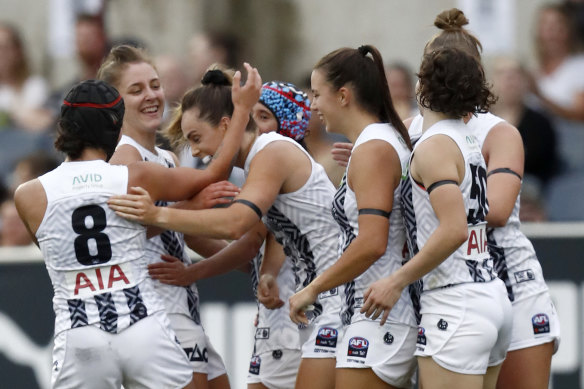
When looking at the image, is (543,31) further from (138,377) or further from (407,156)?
(138,377)

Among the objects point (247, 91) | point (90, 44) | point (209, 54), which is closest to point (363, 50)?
point (247, 91)

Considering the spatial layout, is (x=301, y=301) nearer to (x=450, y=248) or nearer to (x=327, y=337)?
(x=327, y=337)

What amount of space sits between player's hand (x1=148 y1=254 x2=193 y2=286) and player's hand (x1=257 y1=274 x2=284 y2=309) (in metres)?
0.37

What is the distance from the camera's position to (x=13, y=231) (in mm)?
8273

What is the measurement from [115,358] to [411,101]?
525cm

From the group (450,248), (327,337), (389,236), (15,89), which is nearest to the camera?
(450,248)

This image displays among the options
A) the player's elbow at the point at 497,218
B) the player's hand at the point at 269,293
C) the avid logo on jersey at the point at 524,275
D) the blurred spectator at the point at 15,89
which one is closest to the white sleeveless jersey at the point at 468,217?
the player's elbow at the point at 497,218

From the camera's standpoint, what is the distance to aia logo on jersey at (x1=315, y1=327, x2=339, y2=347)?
16.3 ft

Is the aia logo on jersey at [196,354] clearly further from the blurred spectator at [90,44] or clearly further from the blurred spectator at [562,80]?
the blurred spectator at [90,44]

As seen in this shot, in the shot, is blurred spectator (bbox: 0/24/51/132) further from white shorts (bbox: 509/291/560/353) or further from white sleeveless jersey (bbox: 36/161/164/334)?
white shorts (bbox: 509/291/560/353)

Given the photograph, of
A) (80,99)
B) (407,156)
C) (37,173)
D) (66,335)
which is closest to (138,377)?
(66,335)

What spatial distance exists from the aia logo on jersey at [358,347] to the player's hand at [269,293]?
0.84 m

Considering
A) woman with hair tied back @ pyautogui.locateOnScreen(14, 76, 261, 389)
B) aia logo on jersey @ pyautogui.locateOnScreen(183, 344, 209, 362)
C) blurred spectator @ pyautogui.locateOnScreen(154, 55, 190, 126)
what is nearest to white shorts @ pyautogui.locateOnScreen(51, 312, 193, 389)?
woman with hair tied back @ pyautogui.locateOnScreen(14, 76, 261, 389)

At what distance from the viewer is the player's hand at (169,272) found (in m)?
5.23
